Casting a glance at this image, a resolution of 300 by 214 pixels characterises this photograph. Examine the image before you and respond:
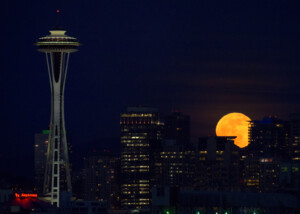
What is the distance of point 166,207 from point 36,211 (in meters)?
26.9

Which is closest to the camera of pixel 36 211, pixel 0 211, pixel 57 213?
pixel 0 211

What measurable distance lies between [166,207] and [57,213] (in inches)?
672

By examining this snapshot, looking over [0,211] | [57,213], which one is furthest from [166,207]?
[0,211]

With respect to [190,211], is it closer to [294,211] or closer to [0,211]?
[294,211]

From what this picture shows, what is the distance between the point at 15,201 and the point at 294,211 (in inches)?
1780

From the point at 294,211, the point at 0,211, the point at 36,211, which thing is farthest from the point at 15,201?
the point at 294,211

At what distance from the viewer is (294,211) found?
199250 mm

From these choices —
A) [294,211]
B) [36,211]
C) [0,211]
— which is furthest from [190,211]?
[0,211]

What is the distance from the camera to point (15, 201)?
599 ft

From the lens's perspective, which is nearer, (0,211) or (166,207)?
(0,211)

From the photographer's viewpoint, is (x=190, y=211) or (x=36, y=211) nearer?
(x=36, y=211)

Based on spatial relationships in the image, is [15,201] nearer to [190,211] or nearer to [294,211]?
[190,211]

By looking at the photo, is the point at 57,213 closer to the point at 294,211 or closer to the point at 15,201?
the point at 15,201

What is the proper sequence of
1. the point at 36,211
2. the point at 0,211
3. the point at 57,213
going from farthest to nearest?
the point at 57,213 → the point at 36,211 → the point at 0,211
